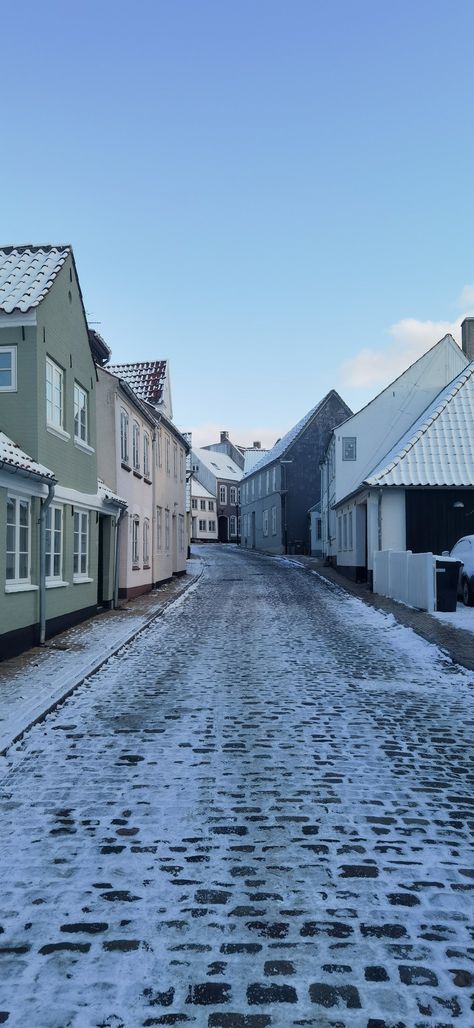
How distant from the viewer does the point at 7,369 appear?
1270 cm

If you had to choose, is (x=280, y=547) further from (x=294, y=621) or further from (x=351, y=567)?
(x=294, y=621)

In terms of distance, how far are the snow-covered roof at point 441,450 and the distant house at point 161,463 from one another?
743 cm

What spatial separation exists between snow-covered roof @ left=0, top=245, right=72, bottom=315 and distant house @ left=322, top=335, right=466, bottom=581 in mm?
12123

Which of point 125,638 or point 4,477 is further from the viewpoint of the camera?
point 125,638

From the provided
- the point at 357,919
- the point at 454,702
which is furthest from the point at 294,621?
the point at 357,919

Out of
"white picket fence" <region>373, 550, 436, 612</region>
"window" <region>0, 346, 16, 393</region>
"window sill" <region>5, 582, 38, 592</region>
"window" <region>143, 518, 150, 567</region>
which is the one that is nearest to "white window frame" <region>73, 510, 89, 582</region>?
"window sill" <region>5, 582, 38, 592</region>

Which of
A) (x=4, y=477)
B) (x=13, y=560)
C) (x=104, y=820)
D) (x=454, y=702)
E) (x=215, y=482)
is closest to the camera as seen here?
(x=104, y=820)

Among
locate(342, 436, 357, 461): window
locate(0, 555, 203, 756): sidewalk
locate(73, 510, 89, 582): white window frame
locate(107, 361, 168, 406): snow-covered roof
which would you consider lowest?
locate(0, 555, 203, 756): sidewalk

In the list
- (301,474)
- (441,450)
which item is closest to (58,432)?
(441,450)

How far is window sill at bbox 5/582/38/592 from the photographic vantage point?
1116cm

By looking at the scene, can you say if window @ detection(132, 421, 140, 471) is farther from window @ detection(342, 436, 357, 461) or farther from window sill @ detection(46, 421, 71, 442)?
window @ detection(342, 436, 357, 461)

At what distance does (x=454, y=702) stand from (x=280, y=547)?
43919mm

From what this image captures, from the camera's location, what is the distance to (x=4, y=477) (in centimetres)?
1066

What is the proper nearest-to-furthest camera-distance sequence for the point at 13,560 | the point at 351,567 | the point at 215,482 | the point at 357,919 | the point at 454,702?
the point at 357,919 < the point at 454,702 < the point at 13,560 < the point at 351,567 < the point at 215,482
